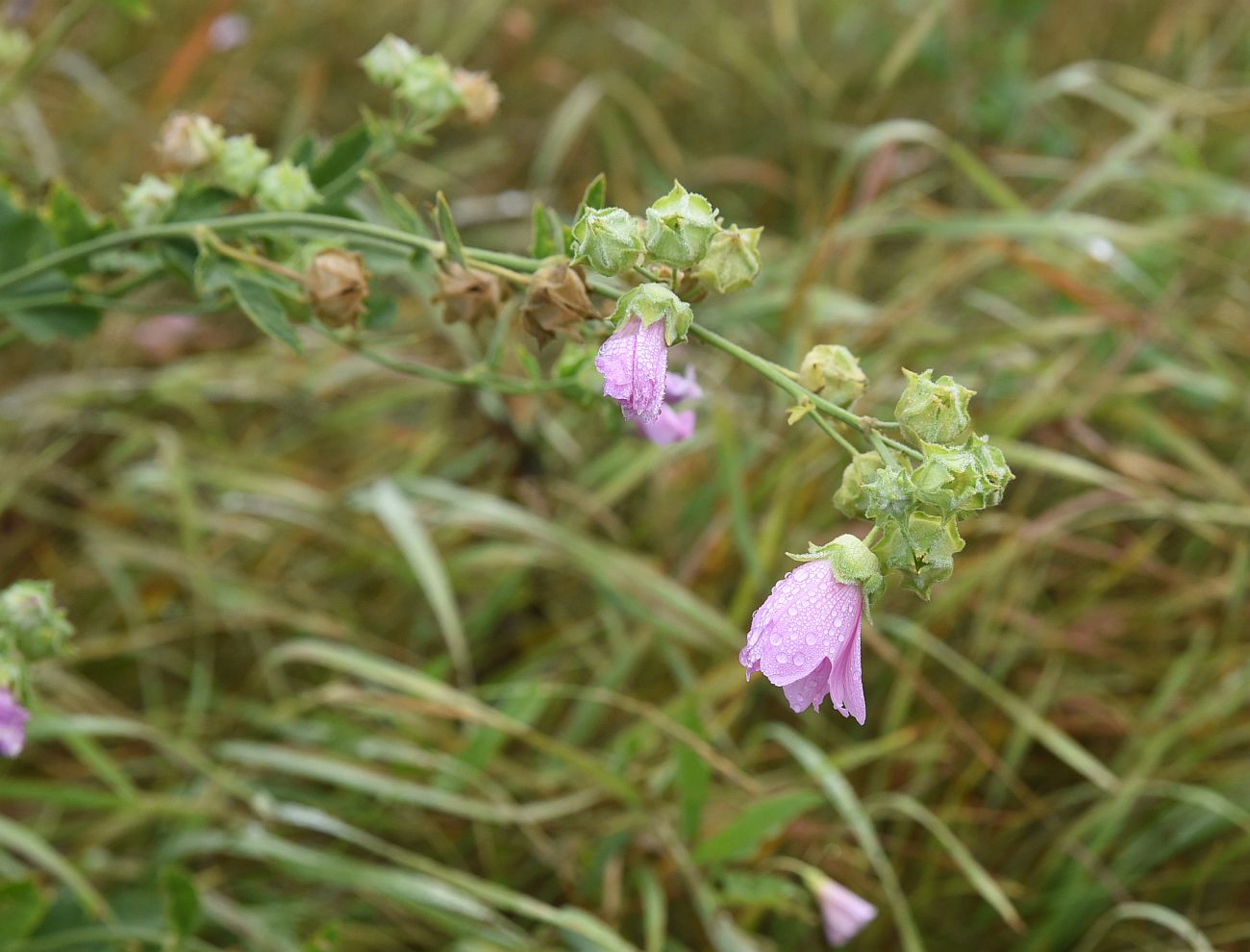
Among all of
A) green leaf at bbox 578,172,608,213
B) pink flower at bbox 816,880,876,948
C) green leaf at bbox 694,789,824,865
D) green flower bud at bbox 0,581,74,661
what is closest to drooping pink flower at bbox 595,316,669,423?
green leaf at bbox 578,172,608,213

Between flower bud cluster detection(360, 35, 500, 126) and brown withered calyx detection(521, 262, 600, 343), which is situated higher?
flower bud cluster detection(360, 35, 500, 126)

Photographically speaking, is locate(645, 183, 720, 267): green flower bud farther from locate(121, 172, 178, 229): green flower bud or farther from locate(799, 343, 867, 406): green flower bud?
locate(121, 172, 178, 229): green flower bud

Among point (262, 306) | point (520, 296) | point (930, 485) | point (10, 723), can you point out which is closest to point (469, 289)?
point (520, 296)

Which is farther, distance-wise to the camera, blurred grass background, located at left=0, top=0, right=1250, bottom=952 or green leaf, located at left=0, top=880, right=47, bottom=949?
blurred grass background, located at left=0, top=0, right=1250, bottom=952

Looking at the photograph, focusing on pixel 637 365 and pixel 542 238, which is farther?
pixel 542 238

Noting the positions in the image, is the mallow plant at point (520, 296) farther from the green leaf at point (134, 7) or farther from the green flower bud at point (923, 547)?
the green leaf at point (134, 7)

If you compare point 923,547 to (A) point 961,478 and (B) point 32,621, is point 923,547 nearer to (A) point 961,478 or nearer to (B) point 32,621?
(A) point 961,478

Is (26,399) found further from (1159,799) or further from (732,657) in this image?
(1159,799)
